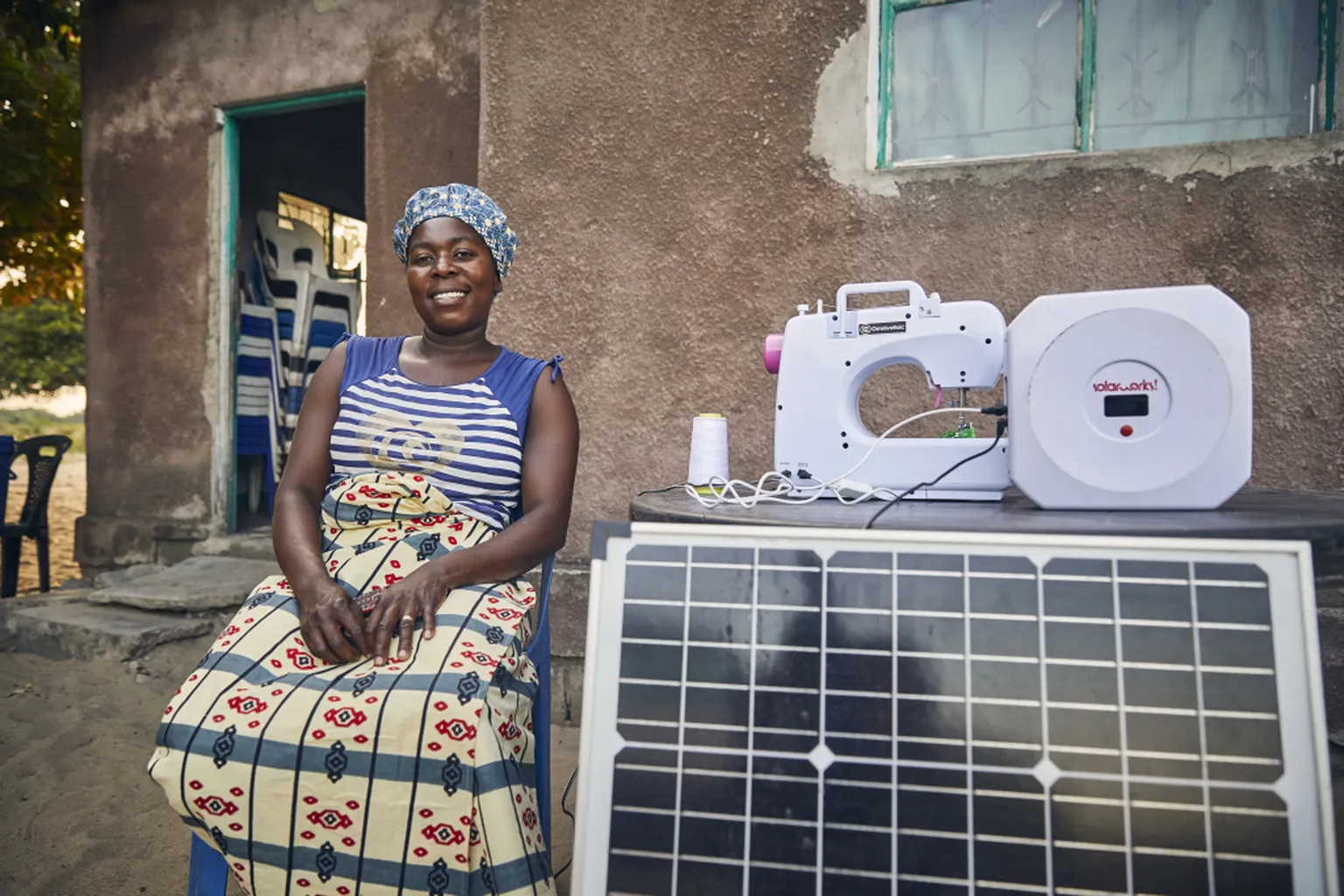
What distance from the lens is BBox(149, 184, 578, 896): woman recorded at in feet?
5.26

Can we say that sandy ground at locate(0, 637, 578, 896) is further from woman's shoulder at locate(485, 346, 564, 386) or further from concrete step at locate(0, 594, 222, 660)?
woman's shoulder at locate(485, 346, 564, 386)

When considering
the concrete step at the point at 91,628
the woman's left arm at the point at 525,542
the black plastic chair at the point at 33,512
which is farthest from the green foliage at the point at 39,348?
the woman's left arm at the point at 525,542

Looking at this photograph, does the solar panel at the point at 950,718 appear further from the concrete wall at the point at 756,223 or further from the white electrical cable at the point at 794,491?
the concrete wall at the point at 756,223

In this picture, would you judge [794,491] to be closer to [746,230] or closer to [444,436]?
[444,436]

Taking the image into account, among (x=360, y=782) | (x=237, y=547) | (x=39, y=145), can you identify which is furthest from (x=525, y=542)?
(x=39, y=145)

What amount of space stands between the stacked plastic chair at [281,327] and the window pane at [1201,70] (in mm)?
4775

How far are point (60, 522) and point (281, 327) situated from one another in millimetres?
6013

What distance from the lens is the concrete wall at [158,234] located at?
5.04 m

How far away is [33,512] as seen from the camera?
5.20 m

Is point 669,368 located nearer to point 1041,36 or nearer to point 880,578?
point 1041,36

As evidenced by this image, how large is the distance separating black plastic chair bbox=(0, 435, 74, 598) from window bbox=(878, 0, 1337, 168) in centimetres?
521

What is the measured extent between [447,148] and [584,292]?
57.6 inches

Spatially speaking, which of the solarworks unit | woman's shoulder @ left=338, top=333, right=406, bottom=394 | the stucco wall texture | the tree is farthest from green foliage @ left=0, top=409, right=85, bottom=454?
the solarworks unit

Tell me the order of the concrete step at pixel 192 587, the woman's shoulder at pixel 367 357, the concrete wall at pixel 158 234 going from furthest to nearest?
the concrete wall at pixel 158 234 < the concrete step at pixel 192 587 < the woman's shoulder at pixel 367 357
